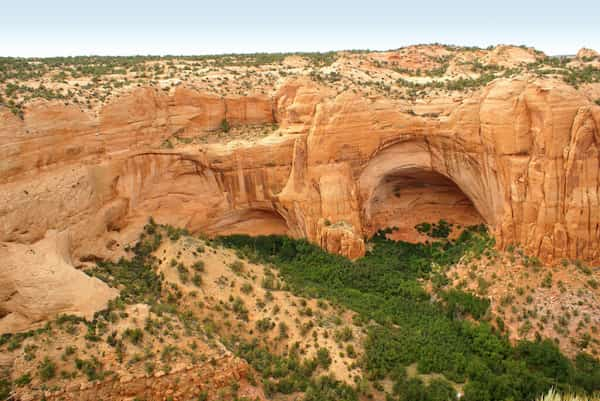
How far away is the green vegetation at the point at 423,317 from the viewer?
58.6ft

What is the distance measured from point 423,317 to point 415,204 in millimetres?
9131

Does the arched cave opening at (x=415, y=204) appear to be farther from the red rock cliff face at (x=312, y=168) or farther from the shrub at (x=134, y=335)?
the shrub at (x=134, y=335)

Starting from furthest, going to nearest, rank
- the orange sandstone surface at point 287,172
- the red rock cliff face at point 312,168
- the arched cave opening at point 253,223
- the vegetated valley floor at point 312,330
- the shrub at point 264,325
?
the arched cave opening at point 253,223 < the red rock cliff face at point 312,168 < the shrub at point 264,325 < the orange sandstone surface at point 287,172 < the vegetated valley floor at point 312,330

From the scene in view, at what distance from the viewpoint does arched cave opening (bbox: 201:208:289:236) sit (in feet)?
88.5

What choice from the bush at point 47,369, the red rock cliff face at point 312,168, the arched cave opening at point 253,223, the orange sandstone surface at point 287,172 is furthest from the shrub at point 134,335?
the arched cave opening at point 253,223

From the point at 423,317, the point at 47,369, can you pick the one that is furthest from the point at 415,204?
the point at 47,369

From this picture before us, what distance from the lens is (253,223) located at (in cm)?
2783

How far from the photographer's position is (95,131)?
21.9m

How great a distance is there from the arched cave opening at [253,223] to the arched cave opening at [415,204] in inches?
199

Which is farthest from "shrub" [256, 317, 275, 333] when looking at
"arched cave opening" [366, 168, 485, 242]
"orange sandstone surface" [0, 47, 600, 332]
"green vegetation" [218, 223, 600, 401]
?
"arched cave opening" [366, 168, 485, 242]

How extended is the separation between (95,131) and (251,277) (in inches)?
369

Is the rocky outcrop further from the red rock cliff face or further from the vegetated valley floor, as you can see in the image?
the red rock cliff face

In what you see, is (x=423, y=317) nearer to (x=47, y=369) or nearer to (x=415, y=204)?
(x=415, y=204)

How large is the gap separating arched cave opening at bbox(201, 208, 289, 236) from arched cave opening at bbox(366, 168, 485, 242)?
5048 mm
